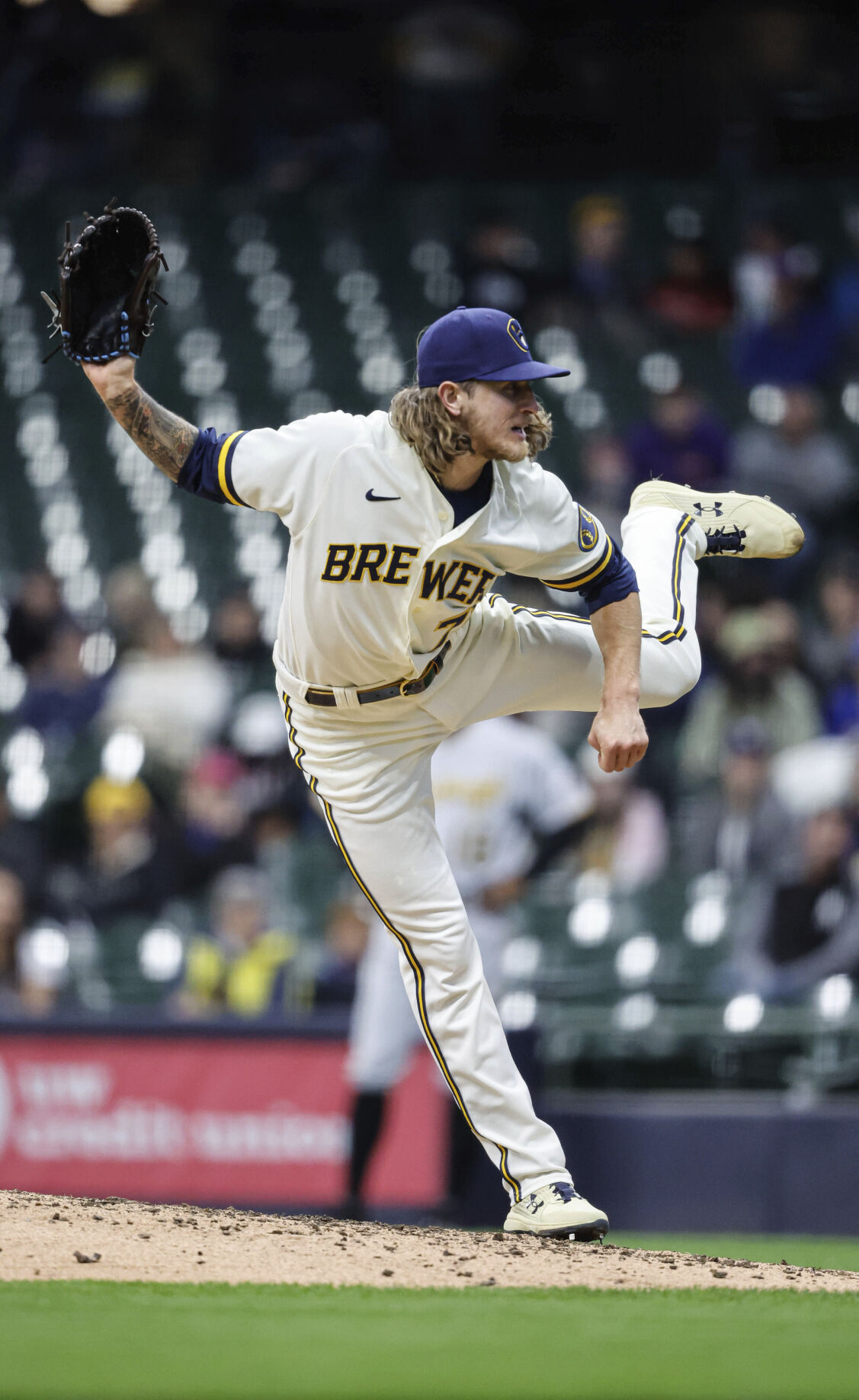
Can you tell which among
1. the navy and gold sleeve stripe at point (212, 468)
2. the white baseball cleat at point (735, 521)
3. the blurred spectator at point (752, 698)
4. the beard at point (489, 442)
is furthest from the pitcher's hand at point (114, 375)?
the blurred spectator at point (752, 698)

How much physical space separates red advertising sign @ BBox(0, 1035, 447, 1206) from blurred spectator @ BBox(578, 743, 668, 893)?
1.65 meters

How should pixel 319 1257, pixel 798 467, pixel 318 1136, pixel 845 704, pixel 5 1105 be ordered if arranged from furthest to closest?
pixel 798 467
pixel 845 704
pixel 5 1105
pixel 318 1136
pixel 319 1257

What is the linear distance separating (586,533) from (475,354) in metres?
0.48

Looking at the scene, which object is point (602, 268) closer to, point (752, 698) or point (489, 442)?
point (752, 698)

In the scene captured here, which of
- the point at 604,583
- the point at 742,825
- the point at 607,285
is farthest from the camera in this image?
the point at 607,285

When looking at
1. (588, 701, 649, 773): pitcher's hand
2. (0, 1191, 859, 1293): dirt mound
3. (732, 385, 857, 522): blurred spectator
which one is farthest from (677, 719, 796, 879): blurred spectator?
(588, 701, 649, 773): pitcher's hand

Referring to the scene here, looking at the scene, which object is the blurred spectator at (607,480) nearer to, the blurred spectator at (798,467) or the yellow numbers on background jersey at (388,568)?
Answer: the blurred spectator at (798,467)

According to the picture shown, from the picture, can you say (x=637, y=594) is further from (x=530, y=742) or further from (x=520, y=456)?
(x=530, y=742)

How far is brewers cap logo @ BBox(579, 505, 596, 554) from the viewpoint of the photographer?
4.01m

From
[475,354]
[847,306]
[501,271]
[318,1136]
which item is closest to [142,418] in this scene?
[475,354]

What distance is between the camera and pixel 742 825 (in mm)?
8031

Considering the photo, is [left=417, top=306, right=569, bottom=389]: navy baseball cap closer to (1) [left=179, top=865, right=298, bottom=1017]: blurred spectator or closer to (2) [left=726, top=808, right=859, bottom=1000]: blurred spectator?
(2) [left=726, top=808, right=859, bottom=1000]: blurred spectator

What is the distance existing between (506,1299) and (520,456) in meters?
1.74

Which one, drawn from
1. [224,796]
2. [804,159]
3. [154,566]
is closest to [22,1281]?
[224,796]
